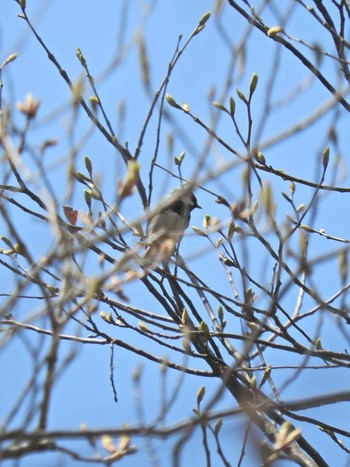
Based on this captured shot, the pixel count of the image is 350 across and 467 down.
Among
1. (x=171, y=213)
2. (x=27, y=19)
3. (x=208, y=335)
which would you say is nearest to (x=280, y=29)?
(x=27, y=19)

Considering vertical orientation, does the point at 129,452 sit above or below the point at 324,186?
below

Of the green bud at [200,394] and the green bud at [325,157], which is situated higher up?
the green bud at [325,157]

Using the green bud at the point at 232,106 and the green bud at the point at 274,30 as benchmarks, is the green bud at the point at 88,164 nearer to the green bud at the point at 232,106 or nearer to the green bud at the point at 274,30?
the green bud at the point at 232,106

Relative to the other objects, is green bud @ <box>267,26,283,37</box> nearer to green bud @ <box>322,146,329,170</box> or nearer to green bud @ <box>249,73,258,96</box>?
green bud @ <box>249,73,258,96</box>

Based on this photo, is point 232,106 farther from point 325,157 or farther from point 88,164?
point 88,164

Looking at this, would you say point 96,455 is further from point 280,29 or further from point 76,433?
point 280,29

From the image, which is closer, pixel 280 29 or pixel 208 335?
pixel 280 29

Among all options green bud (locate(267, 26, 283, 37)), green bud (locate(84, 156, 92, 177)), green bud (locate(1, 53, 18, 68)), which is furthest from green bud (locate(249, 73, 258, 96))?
green bud (locate(1, 53, 18, 68))

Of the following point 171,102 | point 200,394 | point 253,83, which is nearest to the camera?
point 200,394

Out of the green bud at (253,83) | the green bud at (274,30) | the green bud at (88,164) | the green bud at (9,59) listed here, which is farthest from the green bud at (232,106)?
the green bud at (9,59)

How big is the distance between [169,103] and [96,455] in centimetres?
211

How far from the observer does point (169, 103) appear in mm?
3758

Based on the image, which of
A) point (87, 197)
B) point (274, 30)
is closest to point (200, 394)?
point (87, 197)

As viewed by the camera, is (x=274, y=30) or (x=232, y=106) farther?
(x=232, y=106)
